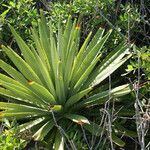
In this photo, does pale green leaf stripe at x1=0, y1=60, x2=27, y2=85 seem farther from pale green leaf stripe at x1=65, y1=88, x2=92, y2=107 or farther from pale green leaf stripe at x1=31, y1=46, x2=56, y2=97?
pale green leaf stripe at x1=65, y1=88, x2=92, y2=107

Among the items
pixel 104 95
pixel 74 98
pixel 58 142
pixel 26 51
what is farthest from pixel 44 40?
pixel 58 142

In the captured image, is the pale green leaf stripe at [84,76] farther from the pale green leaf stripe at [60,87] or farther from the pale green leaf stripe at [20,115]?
the pale green leaf stripe at [20,115]

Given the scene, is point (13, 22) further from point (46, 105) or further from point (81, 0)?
point (46, 105)

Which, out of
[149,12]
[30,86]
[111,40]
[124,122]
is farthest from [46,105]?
[149,12]

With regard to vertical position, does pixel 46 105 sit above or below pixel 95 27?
below

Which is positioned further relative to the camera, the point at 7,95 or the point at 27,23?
the point at 27,23

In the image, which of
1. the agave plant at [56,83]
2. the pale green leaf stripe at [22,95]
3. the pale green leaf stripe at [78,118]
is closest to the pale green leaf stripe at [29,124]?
the agave plant at [56,83]

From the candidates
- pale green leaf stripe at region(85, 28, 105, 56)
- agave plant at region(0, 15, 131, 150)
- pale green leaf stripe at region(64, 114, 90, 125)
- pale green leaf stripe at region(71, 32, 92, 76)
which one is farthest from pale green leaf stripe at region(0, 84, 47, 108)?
pale green leaf stripe at region(85, 28, 105, 56)
